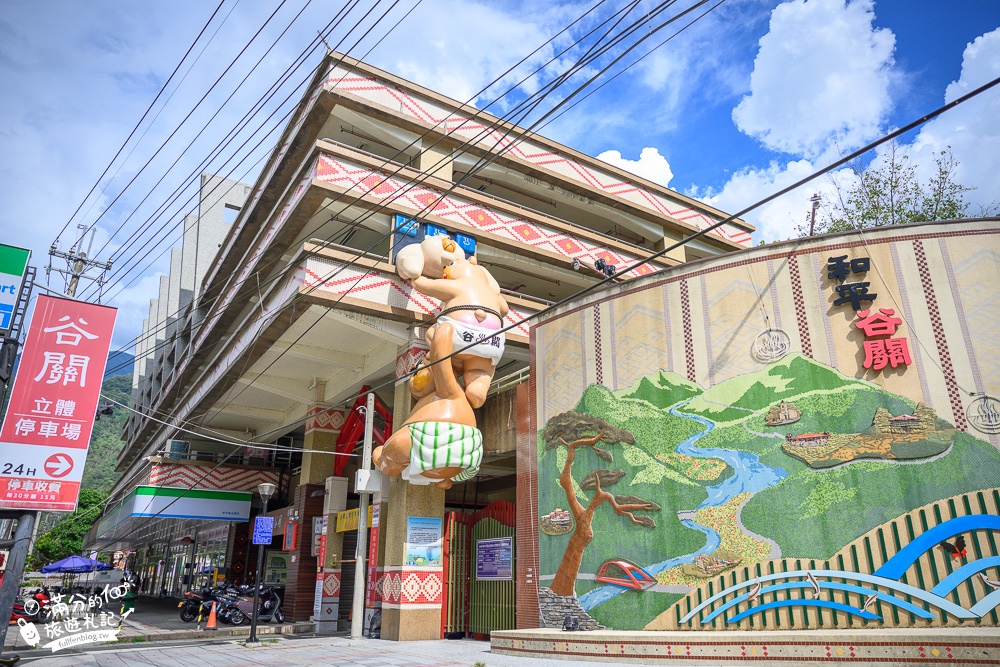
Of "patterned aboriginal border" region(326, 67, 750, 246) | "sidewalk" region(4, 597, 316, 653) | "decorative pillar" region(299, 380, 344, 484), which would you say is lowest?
"sidewalk" region(4, 597, 316, 653)

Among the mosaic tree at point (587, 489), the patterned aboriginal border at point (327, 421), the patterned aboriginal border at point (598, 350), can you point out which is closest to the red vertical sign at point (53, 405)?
the mosaic tree at point (587, 489)

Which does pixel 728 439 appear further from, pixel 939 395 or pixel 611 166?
pixel 611 166

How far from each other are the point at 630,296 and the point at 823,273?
11.4 ft

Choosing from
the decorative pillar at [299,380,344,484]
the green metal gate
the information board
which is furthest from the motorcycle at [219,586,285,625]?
the green metal gate

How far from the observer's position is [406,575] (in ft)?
50.0

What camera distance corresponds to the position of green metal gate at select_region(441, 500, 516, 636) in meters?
15.2

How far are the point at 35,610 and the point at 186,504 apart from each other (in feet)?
16.7

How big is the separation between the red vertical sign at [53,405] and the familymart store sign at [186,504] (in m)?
12.8

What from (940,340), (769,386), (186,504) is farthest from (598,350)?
(186,504)

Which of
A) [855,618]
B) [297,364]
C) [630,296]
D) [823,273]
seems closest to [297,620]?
[297,364]

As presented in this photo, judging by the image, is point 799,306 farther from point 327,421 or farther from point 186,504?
point 186,504

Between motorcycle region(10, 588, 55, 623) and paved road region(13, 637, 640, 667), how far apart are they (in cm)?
756

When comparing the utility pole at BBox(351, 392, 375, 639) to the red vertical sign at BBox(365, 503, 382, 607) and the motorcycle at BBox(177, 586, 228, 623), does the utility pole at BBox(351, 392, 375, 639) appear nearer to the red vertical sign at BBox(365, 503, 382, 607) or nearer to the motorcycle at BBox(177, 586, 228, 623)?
the red vertical sign at BBox(365, 503, 382, 607)

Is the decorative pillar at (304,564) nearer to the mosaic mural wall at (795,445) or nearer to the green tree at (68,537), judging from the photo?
the mosaic mural wall at (795,445)
